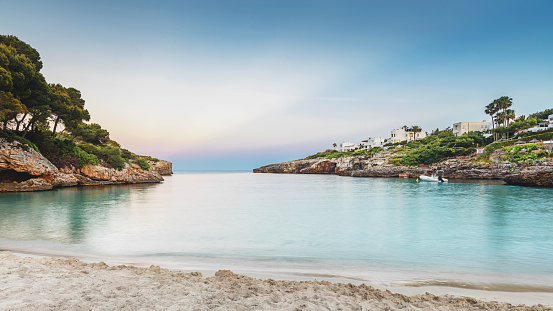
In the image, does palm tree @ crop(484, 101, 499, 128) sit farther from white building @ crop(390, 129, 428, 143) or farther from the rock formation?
the rock formation

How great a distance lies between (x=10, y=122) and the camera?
2586cm

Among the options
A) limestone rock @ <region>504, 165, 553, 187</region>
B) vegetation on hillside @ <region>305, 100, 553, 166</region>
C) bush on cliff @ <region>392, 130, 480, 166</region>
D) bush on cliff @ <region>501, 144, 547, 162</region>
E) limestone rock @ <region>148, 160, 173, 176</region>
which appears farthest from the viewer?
limestone rock @ <region>148, 160, 173, 176</region>

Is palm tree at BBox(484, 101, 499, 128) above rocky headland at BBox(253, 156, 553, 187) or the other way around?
above

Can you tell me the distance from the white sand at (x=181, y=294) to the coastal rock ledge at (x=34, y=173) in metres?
21.9

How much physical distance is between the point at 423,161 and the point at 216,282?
6433 centimetres

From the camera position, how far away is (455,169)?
51.4m

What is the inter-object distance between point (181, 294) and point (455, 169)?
5846 centimetres

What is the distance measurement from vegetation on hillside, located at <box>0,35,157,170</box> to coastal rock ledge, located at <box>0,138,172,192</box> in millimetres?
746

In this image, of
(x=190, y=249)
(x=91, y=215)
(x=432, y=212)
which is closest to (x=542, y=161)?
(x=432, y=212)

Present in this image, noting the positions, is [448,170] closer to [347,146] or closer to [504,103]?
[504,103]

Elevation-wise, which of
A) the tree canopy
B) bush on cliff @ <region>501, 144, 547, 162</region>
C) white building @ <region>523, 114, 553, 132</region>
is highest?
white building @ <region>523, 114, 553, 132</region>

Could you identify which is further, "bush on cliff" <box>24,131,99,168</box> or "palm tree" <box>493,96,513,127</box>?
"palm tree" <box>493,96,513,127</box>

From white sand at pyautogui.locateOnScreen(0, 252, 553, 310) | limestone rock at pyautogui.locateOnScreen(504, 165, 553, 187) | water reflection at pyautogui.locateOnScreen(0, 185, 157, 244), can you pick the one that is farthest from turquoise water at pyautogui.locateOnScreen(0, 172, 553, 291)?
limestone rock at pyautogui.locateOnScreen(504, 165, 553, 187)

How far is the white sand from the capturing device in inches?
141
